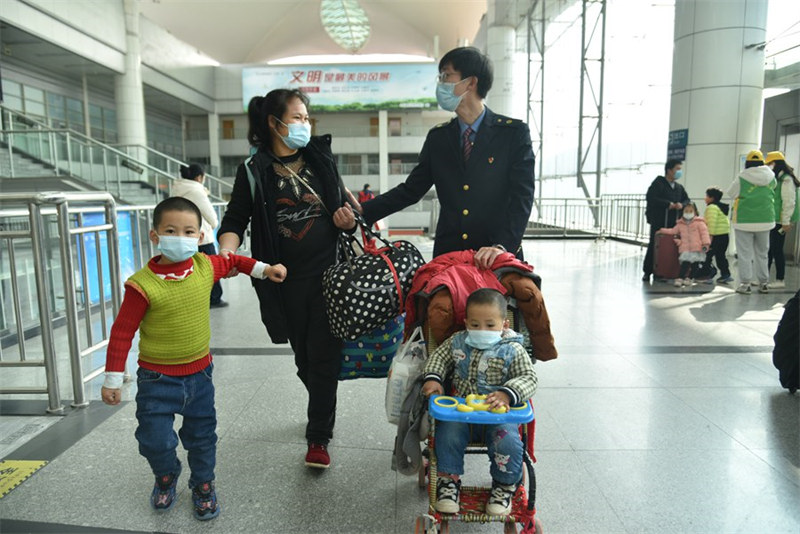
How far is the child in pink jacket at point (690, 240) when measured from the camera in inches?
294

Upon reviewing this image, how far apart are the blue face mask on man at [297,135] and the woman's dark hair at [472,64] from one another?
74 centimetres

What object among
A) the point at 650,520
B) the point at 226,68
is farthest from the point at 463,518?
the point at 226,68

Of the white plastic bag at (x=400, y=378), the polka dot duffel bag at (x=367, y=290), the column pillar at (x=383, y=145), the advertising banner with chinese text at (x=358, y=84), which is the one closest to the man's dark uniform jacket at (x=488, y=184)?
the polka dot duffel bag at (x=367, y=290)

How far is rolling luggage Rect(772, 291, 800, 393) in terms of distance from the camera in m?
3.40

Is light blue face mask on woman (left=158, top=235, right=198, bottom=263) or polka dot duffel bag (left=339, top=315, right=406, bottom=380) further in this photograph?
polka dot duffel bag (left=339, top=315, right=406, bottom=380)

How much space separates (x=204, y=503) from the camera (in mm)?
2191

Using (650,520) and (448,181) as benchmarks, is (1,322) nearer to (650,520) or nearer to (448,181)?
(448,181)

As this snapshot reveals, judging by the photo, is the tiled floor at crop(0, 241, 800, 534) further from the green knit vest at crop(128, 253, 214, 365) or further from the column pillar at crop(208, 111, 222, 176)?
the column pillar at crop(208, 111, 222, 176)

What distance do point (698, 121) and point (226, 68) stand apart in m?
28.0

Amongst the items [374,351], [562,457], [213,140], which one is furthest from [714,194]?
[213,140]

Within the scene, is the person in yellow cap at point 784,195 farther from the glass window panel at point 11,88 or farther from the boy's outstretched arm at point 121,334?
the glass window panel at point 11,88

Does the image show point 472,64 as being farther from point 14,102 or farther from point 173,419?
point 14,102

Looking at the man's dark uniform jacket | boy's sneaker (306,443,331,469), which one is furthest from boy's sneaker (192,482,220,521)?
the man's dark uniform jacket

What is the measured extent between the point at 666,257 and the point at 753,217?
4.06 ft
